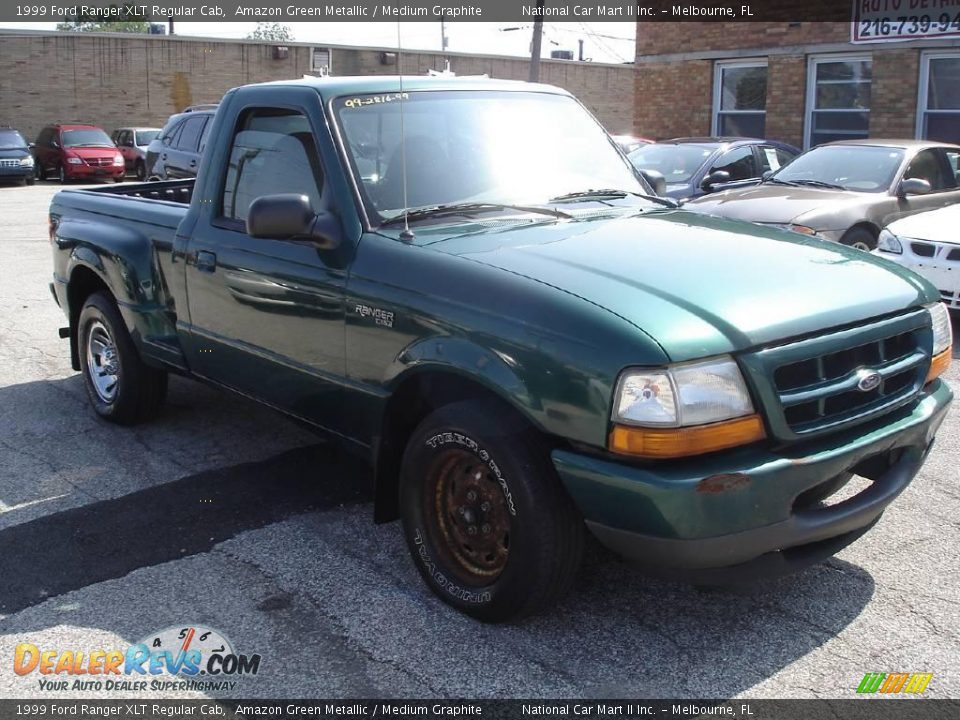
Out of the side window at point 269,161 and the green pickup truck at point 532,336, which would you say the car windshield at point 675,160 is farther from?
the side window at point 269,161

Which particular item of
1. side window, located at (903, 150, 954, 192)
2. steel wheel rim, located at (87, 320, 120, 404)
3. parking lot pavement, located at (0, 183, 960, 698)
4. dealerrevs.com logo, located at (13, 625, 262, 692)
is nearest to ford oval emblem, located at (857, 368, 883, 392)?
parking lot pavement, located at (0, 183, 960, 698)

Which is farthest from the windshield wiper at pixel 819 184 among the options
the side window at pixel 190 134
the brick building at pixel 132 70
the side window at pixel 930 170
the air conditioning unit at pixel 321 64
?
the brick building at pixel 132 70

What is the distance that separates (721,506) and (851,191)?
789 centimetres

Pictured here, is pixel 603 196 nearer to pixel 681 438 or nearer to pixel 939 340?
pixel 939 340

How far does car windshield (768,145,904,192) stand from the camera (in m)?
10.2

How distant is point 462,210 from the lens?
4164 millimetres

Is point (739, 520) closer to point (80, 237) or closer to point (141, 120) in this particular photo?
point (80, 237)

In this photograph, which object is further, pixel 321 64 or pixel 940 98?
pixel 940 98

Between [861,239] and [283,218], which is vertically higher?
[283,218]

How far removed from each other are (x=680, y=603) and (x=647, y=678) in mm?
568

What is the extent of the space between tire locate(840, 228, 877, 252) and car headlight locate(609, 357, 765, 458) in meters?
6.92

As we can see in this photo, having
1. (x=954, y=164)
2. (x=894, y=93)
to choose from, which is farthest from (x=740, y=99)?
(x=954, y=164)

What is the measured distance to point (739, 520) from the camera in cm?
307

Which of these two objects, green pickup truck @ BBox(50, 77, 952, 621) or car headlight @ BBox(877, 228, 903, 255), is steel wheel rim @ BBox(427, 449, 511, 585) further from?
car headlight @ BBox(877, 228, 903, 255)
